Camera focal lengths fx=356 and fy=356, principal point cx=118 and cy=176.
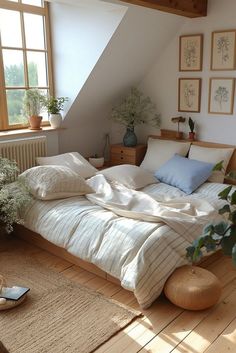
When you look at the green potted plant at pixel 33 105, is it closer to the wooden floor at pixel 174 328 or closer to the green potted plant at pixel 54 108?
the green potted plant at pixel 54 108

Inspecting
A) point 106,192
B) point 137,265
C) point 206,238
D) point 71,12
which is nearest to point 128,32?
point 71,12

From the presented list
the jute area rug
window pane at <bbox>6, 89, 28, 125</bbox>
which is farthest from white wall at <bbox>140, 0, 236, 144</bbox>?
the jute area rug

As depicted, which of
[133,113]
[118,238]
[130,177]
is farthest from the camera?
[133,113]

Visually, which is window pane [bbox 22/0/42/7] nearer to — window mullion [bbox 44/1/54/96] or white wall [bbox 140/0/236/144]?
window mullion [bbox 44/1/54/96]

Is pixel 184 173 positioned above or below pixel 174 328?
above

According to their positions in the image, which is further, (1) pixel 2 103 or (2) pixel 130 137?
(2) pixel 130 137

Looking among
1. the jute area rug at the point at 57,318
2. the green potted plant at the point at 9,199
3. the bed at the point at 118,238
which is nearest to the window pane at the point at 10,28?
the green potted plant at the point at 9,199

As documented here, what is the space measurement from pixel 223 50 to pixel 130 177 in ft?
5.36

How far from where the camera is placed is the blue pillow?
343 cm

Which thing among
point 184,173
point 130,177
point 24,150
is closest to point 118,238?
point 130,177

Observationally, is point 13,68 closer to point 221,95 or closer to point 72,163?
point 72,163

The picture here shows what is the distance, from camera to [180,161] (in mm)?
3715

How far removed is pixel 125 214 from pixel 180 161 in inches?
51.7

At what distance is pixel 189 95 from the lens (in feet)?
13.3
